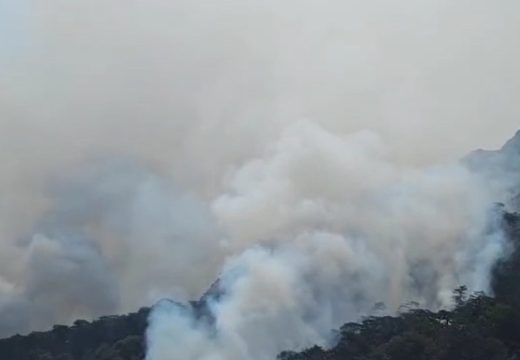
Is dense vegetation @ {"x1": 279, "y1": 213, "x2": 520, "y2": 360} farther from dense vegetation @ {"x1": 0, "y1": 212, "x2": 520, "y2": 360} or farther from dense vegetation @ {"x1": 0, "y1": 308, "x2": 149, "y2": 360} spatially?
dense vegetation @ {"x1": 0, "y1": 308, "x2": 149, "y2": 360}

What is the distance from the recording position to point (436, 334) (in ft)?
211

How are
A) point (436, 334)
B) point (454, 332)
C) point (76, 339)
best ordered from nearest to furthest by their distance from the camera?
point (454, 332) → point (436, 334) → point (76, 339)

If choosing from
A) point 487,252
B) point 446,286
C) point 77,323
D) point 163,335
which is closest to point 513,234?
point 487,252

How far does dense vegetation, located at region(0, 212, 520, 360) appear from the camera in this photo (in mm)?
58125

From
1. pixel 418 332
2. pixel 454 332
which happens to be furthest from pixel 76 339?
pixel 454 332

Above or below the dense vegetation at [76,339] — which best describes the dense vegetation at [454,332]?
below

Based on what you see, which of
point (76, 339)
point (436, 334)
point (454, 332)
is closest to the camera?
point (454, 332)

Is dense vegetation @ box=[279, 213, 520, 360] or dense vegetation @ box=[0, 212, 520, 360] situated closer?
dense vegetation @ box=[279, 213, 520, 360]

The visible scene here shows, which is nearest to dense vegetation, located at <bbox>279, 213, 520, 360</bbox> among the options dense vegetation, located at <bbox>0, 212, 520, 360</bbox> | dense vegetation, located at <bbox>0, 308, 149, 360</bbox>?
dense vegetation, located at <bbox>0, 212, 520, 360</bbox>

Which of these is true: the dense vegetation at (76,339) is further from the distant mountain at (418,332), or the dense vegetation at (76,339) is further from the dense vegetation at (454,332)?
the dense vegetation at (454,332)

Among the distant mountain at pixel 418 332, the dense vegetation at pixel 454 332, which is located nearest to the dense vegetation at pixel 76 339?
the distant mountain at pixel 418 332

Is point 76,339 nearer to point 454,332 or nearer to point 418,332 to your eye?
point 418,332

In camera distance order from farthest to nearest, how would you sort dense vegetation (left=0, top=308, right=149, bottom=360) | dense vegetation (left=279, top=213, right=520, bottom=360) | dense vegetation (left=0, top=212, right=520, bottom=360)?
1. dense vegetation (left=0, top=308, right=149, bottom=360)
2. dense vegetation (left=0, top=212, right=520, bottom=360)
3. dense vegetation (left=279, top=213, right=520, bottom=360)

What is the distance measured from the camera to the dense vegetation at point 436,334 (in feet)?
191
